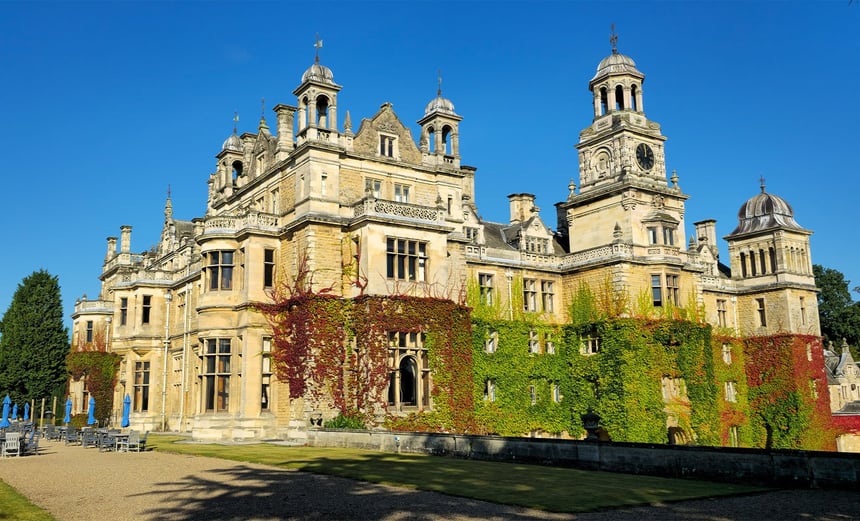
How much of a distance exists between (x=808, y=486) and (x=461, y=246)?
22.1 metres

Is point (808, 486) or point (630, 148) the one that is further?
point (630, 148)

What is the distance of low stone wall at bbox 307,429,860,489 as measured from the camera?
13469mm

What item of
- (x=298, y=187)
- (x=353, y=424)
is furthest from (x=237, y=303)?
(x=353, y=424)

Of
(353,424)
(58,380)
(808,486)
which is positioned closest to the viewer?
(808,486)

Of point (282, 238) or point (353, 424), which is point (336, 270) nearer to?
point (282, 238)

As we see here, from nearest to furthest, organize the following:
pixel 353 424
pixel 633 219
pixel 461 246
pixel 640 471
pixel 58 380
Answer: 1. pixel 640 471
2. pixel 353 424
3. pixel 461 246
4. pixel 633 219
5. pixel 58 380

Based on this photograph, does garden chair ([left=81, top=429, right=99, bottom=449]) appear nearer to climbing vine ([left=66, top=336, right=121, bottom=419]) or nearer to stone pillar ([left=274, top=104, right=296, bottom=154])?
stone pillar ([left=274, top=104, right=296, bottom=154])

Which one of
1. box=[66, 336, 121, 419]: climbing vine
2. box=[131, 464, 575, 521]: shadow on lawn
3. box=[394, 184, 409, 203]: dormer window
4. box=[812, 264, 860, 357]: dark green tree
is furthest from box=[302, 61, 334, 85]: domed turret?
box=[812, 264, 860, 357]: dark green tree

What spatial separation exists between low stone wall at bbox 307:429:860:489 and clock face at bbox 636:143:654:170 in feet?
80.4

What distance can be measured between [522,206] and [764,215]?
635 inches

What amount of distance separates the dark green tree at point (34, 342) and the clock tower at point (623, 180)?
36706 mm

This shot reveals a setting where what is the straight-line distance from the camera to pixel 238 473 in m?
16.5

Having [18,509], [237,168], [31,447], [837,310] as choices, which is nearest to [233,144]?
[237,168]

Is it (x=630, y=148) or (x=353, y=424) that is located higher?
(x=630, y=148)
